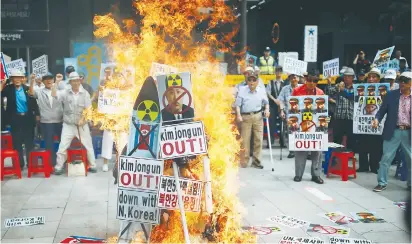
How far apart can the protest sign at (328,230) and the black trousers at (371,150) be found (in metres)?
4.16

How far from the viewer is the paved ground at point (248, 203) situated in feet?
20.0

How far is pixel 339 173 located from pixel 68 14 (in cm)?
1458

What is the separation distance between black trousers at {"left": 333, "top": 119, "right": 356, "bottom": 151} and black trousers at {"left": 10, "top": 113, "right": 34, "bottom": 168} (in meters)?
7.12

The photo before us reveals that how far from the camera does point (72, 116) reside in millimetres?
9867

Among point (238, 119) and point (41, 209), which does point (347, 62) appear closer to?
point (238, 119)

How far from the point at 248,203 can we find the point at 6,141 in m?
6.17

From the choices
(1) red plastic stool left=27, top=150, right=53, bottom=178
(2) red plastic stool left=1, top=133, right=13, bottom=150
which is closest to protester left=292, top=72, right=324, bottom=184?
(1) red plastic stool left=27, top=150, right=53, bottom=178

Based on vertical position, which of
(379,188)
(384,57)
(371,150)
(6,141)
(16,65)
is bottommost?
(379,188)

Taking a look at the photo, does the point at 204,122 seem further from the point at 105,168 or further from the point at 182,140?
the point at 105,168

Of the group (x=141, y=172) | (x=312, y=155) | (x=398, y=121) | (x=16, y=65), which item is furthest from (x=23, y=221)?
(x=398, y=121)

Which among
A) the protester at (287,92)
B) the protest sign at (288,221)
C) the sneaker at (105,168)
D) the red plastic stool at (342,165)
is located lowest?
the protest sign at (288,221)

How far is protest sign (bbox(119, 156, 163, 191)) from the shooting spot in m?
4.91

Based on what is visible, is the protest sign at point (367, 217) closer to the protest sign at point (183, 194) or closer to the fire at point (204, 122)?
the fire at point (204, 122)

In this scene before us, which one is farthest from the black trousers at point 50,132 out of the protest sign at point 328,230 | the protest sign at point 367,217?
the protest sign at point 367,217
